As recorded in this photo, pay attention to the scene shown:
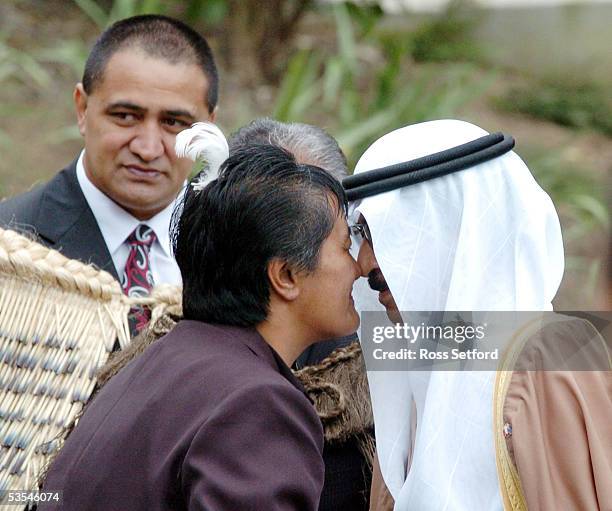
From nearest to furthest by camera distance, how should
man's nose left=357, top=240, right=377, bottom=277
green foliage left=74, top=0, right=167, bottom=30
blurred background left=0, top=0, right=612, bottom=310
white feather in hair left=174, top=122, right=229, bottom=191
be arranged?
white feather in hair left=174, top=122, right=229, bottom=191 → man's nose left=357, top=240, right=377, bottom=277 → green foliage left=74, top=0, right=167, bottom=30 → blurred background left=0, top=0, right=612, bottom=310

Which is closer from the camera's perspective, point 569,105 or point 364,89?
point 364,89

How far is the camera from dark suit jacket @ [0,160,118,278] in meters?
3.43

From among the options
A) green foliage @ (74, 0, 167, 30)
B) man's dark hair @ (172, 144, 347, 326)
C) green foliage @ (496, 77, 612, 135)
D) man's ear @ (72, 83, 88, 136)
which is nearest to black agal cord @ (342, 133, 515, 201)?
man's dark hair @ (172, 144, 347, 326)

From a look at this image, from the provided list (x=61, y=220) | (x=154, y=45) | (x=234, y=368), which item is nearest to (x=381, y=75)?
(x=154, y=45)

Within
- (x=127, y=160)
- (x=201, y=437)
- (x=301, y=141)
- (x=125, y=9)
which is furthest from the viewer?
(x=125, y=9)

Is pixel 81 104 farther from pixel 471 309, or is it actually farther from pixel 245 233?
pixel 471 309

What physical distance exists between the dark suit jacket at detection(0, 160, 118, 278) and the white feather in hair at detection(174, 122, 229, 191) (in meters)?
1.24

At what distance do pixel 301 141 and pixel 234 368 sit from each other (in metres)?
1.20

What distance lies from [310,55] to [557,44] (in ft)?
7.88

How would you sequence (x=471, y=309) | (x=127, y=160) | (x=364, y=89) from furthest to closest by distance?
1. (x=364, y=89)
2. (x=127, y=160)
3. (x=471, y=309)

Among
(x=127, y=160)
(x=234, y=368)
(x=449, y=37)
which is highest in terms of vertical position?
(x=449, y=37)

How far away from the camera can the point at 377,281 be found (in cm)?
252

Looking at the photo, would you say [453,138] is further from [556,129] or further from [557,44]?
[557,44]

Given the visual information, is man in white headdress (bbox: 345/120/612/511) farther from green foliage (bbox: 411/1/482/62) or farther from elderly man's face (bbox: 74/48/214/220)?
green foliage (bbox: 411/1/482/62)
